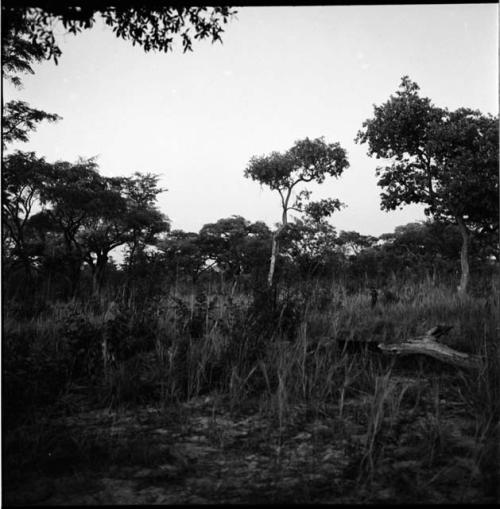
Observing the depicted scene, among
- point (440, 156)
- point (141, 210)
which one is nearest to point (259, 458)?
point (440, 156)

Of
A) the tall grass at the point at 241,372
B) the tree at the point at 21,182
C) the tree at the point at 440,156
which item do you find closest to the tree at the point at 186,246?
the tree at the point at 21,182

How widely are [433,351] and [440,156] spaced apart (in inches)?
432

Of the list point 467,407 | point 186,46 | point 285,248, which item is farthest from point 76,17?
point 285,248

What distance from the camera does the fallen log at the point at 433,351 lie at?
2.82 metres

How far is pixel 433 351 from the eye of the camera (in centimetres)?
301

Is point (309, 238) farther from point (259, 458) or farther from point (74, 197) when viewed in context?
point (259, 458)

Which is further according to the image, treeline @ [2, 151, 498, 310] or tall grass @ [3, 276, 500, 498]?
treeline @ [2, 151, 498, 310]

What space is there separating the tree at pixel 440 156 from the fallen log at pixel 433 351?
26.0 feet

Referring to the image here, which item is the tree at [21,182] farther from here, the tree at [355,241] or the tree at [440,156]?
the tree at [355,241]

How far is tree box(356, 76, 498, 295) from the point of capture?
10414mm

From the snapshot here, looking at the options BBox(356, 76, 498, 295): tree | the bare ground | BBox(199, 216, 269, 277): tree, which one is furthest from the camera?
BBox(199, 216, 269, 277): tree

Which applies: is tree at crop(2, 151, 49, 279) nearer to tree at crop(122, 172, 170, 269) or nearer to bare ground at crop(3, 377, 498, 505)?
tree at crop(122, 172, 170, 269)

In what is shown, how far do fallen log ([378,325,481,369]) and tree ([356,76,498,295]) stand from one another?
794 cm

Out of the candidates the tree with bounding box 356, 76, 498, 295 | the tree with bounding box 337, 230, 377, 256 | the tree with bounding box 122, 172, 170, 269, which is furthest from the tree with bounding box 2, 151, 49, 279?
the tree with bounding box 337, 230, 377, 256
